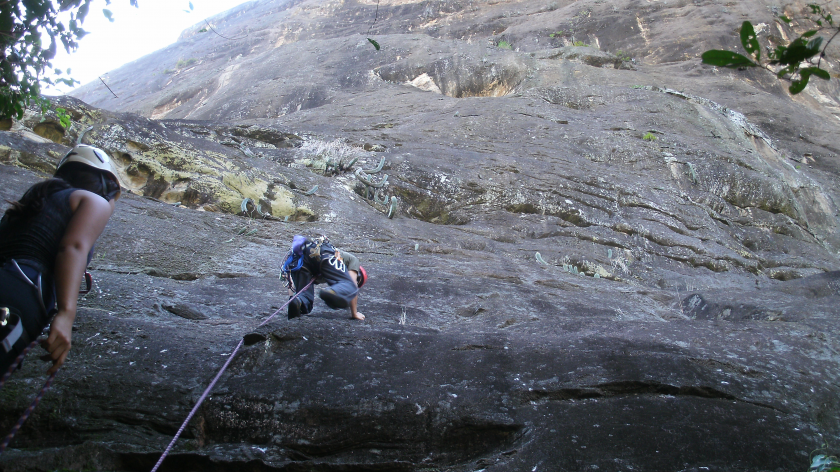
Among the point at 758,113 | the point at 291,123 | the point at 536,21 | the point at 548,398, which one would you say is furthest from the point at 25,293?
the point at 536,21

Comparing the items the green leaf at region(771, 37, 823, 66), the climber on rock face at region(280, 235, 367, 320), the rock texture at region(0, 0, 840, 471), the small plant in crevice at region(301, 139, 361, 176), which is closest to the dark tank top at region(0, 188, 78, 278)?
the rock texture at region(0, 0, 840, 471)

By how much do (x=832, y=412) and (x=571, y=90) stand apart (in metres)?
18.1

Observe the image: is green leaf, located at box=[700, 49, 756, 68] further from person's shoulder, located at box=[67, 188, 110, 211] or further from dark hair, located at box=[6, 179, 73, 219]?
dark hair, located at box=[6, 179, 73, 219]

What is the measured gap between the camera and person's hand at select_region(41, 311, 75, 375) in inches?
93.9

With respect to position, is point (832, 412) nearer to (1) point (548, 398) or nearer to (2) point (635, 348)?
(2) point (635, 348)

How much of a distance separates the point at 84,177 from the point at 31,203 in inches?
12.3

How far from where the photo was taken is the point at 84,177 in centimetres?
279

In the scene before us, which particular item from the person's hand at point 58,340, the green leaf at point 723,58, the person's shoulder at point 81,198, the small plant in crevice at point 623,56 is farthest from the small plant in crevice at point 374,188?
the small plant in crevice at point 623,56

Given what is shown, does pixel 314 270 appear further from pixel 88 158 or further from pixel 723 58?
pixel 723 58

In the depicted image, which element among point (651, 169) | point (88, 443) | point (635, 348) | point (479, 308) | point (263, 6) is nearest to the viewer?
point (88, 443)

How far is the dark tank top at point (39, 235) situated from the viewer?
2.46 metres

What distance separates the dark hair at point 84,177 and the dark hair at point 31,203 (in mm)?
150

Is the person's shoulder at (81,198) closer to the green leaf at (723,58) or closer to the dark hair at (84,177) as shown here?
the dark hair at (84,177)

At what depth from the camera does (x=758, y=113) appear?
2166 centimetres
